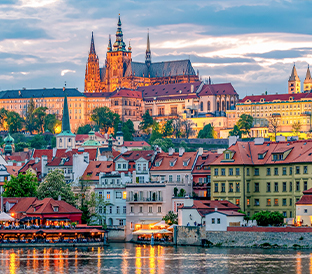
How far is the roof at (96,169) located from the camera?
105m

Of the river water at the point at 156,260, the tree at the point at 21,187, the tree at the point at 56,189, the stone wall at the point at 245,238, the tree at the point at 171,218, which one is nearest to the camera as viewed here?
the river water at the point at 156,260

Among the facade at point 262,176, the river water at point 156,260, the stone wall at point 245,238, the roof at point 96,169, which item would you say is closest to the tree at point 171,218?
the stone wall at point 245,238

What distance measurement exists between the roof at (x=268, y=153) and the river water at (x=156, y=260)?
13798mm

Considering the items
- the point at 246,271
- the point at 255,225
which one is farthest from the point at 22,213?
the point at 246,271

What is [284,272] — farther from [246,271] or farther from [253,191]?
[253,191]

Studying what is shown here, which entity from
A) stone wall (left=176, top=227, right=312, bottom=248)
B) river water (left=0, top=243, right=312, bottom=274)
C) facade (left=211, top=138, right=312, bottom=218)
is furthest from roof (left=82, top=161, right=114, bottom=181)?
stone wall (left=176, top=227, right=312, bottom=248)

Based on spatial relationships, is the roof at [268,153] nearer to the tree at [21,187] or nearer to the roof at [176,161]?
the roof at [176,161]

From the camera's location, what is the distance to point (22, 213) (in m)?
94.3

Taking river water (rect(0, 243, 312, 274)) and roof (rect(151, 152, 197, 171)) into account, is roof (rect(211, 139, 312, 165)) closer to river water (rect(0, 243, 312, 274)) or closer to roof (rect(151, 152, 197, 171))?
roof (rect(151, 152, 197, 171))

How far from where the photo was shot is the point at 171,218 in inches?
3553

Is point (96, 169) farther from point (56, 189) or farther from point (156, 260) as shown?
point (156, 260)

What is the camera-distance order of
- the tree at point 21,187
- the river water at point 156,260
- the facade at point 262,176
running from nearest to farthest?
the river water at point 156,260 → the facade at point 262,176 → the tree at point 21,187

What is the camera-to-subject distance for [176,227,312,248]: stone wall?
8031cm

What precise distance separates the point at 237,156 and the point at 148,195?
33.4 ft
